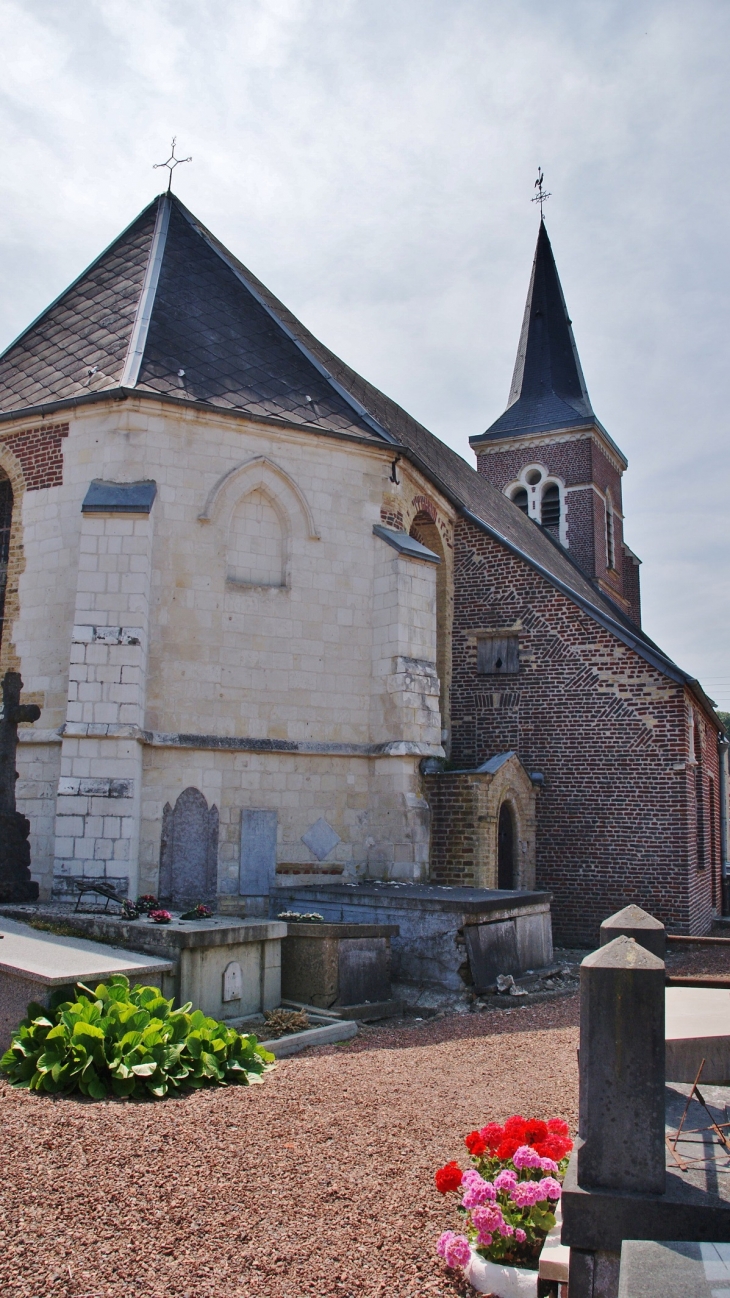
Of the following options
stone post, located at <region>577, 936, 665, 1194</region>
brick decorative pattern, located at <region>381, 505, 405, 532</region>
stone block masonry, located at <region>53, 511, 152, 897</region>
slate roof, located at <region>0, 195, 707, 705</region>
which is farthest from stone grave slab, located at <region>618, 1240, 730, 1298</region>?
brick decorative pattern, located at <region>381, 505, 405, 532</region>

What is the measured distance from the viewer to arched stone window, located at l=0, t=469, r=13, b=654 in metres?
12.0

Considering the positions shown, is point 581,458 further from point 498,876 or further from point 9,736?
point 9,736

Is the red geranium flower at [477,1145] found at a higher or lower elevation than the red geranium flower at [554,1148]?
lower

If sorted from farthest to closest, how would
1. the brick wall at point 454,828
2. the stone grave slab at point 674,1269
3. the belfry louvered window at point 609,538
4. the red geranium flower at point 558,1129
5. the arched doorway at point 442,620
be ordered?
the belfry louvered window at point 609,538, the arched doorway at point 442,620, the brick wall at point 454,828, the red geranium flower at point 558,1129, the stone grave slab at point 674,1269

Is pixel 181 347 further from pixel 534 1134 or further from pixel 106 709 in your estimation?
pixel 534 1134

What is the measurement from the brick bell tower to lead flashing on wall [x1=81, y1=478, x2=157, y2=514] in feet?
56.8

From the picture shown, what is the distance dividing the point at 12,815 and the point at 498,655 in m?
7.61

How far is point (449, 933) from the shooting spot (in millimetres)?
9477

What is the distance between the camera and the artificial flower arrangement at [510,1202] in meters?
3.50

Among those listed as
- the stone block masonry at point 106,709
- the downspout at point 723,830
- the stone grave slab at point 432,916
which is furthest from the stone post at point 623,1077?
the downspout at point 723,830

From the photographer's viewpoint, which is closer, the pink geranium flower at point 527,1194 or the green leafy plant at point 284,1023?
the pink geranium flower at point 527,1194

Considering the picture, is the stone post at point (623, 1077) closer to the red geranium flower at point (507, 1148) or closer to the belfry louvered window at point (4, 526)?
the red geranium flower at point (507, 1148)

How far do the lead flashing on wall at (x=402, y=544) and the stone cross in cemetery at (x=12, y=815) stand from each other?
4.77 m

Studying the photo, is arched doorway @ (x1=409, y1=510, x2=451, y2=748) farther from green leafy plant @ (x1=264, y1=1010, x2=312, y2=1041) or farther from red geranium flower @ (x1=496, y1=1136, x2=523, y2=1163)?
red geranium flower @ (x1=496, y1=1136, x2=523, y2=1163)
